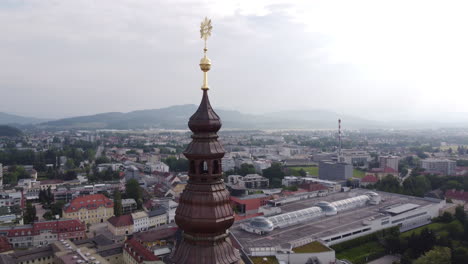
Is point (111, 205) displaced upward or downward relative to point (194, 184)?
downward

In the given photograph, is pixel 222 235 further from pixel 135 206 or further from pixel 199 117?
pixel 135 206

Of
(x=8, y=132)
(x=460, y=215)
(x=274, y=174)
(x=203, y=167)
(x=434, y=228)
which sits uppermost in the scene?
(x=203, y=167)

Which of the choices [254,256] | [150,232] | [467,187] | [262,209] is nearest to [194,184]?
[254,256]

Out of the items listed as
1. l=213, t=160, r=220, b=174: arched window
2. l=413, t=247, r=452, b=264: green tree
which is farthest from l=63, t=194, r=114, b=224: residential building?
l=213, t=160, r=220, b=174: arched window

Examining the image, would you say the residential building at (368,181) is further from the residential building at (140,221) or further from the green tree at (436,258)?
the residential building at (140,221)

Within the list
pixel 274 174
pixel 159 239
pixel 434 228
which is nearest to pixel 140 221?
pixel 159 239

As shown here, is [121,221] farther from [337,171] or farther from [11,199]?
[337,171]
